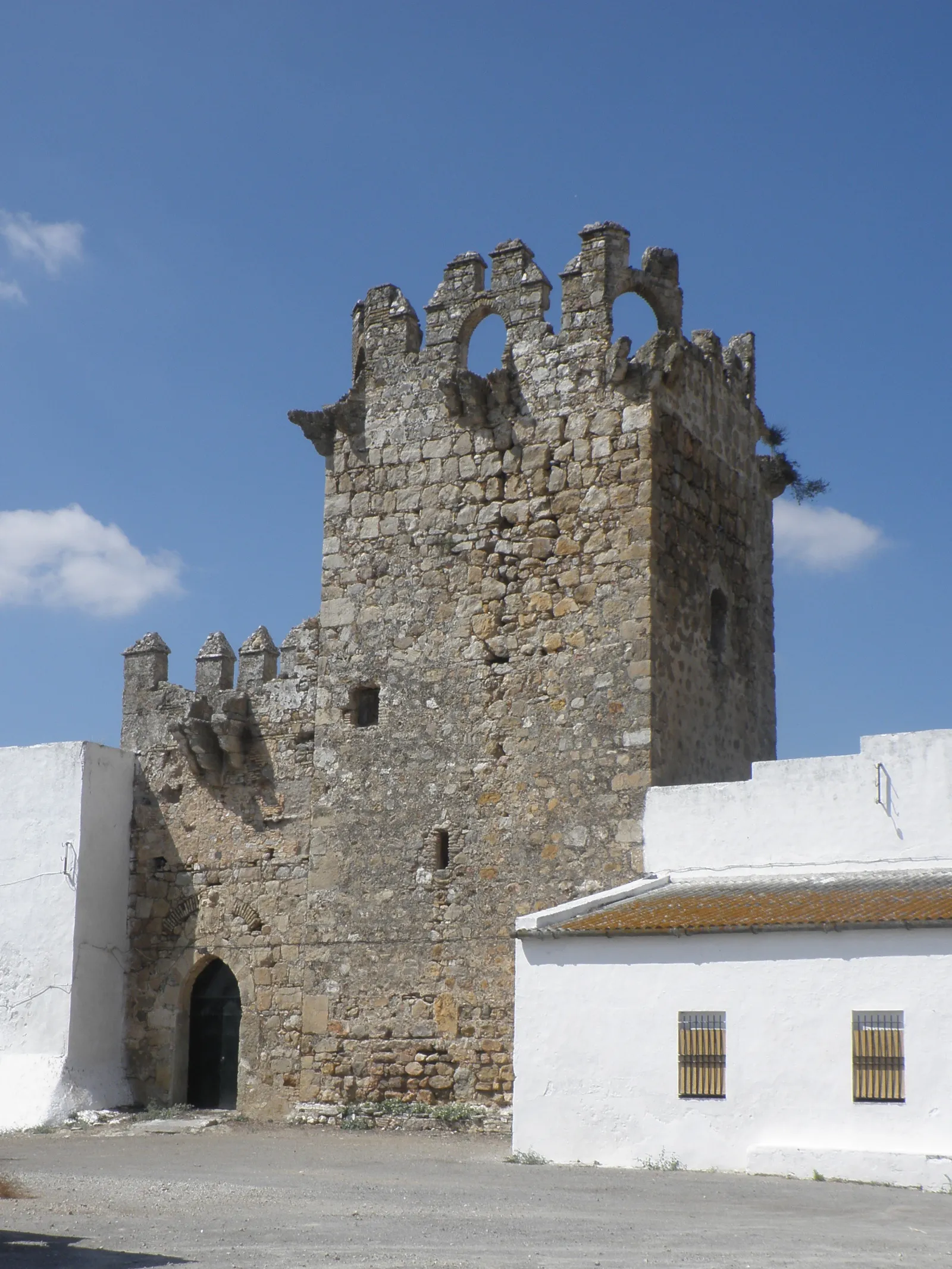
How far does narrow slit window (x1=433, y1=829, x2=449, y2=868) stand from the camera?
14.9 metres

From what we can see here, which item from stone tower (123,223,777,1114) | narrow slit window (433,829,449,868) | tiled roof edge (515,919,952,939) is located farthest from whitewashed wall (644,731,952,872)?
narrow slit window (433,829,449,868)

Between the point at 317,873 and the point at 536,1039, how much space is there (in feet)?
12.6

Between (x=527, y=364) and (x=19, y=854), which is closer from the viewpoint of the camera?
(x=527, y=364)

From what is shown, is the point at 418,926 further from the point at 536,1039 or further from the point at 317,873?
the point at 536,1039

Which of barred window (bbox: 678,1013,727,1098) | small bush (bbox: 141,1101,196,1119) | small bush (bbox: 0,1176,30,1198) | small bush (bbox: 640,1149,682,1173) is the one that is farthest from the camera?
small bush (bbox: 141,1101,196,1119)

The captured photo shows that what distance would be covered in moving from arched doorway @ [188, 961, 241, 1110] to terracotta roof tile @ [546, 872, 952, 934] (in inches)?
207

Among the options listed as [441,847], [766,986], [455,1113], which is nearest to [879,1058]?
[766,986]

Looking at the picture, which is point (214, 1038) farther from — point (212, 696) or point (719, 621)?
point (719, 621)

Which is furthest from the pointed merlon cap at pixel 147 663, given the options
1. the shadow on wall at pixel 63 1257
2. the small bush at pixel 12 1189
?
the shadow on wall at pixel 63 1257

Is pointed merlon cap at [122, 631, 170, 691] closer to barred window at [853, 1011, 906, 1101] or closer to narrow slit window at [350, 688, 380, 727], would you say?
narrow slit window at [350, 688, 380, 727]

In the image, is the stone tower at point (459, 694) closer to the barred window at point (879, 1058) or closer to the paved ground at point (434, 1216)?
the paved ground at point (434, 1216)

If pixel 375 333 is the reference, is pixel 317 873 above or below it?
below

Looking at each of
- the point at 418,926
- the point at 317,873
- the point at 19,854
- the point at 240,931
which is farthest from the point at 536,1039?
the point at 19,854

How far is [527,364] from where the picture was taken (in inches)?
611
